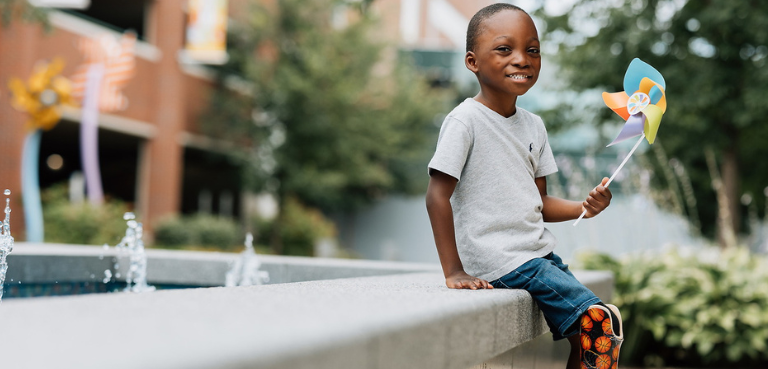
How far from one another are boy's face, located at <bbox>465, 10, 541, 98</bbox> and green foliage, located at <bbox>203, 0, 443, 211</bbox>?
14.2 metres

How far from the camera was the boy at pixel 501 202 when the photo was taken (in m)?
2.47

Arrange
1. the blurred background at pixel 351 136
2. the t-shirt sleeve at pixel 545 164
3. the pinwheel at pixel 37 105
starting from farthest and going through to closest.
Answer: the pinwheel at pixel 37 105 → the blurred background at pixel 351 136 → the t-shirt sleeve at pixel 545 164

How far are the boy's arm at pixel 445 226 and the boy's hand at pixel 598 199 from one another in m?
0.45

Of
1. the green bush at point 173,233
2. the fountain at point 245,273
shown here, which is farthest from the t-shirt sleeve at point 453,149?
the green bush at point 173,233

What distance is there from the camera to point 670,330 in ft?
21.1

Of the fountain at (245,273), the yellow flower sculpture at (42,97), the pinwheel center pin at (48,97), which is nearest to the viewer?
the fountain at (245,273)

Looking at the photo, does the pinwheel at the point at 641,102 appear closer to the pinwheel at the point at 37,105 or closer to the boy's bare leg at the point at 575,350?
the boy's bare leg at the point at 575,350

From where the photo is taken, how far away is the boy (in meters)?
2.47

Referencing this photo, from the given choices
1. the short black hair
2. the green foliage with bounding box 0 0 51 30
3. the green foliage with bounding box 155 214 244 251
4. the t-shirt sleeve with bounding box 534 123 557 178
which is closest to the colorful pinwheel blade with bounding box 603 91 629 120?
the t-shirt sleeve with bounding box 534 123 557 178

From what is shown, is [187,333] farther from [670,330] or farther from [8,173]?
[8,173]

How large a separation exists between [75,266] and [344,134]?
12794 millimetres

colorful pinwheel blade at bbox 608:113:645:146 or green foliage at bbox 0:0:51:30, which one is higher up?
green foliage at bbox 0:0:51:30

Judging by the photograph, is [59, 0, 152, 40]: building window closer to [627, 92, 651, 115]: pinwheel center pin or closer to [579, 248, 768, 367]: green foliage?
[579, 248, 768, 367]: green foliage

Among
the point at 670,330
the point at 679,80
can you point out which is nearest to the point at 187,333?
the point at 670,330
